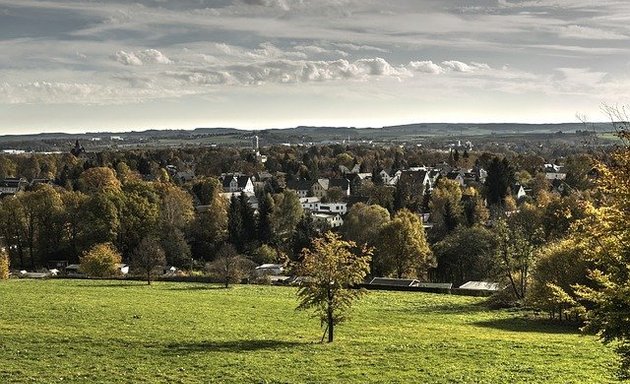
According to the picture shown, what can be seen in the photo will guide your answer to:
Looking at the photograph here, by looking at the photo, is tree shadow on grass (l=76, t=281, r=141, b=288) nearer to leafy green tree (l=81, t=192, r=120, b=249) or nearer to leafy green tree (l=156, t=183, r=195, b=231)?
leafy green tree (l=81, t=192, r=120, b=249)

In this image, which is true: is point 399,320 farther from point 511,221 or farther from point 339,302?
point 511,221

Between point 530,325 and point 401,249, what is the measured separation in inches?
1027

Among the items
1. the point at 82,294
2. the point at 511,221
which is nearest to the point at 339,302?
the point at 82,294

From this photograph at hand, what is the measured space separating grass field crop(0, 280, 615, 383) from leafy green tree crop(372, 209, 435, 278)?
64.6 feet

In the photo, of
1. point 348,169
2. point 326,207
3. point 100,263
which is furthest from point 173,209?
point 348,169

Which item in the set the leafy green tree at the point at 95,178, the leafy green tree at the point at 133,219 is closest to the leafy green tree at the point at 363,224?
the leafy green tree at the point at 133,219

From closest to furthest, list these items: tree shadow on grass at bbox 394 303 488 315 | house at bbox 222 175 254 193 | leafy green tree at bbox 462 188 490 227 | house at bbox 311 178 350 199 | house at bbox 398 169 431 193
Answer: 1. tree shadow on grass at bbox 394 303 488 315
2. leafy green tree at bbox 462 188 490 227
3. house at bbox 398 169 431 193
4. house at bbox 222 175 254 193
5. house at bbox 311 178 350 199

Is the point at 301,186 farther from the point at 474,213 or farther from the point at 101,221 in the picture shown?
the point at 101,221

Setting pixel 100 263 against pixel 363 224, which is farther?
pixel 363 224

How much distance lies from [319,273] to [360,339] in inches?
167

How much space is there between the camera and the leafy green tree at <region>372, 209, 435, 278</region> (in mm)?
61344

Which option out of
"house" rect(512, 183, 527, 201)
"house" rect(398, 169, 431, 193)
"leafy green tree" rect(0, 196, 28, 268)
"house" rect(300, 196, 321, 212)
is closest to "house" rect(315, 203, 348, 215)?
"house" rect(300, 196, 321, 212)

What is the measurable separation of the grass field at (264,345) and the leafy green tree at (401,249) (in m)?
19.7

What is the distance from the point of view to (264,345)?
26.0 meters
